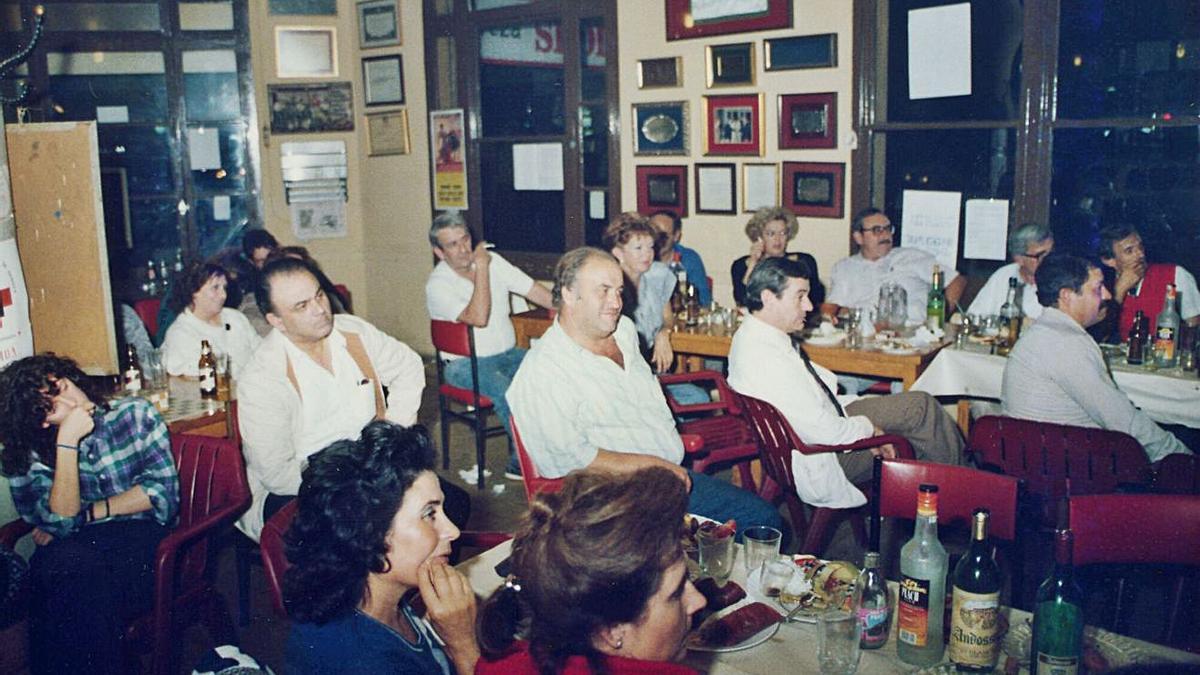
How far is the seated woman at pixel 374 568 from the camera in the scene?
6.02 feet

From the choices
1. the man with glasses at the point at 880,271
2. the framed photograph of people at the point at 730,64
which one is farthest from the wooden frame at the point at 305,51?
the man with glasses at the point at 880,271

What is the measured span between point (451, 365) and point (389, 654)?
327 centimetres

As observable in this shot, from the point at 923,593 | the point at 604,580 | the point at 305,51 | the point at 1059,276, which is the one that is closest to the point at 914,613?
the point at 923,593

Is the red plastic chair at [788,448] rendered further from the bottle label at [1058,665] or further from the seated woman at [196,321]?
the seated woman at [196,321]

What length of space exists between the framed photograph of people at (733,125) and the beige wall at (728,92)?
0.04m

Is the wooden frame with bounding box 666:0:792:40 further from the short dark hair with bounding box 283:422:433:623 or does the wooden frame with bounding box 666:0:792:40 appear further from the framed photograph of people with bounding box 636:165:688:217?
the short dark hair with bounding box 283:422:433:623

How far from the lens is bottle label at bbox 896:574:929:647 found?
5.84 feet

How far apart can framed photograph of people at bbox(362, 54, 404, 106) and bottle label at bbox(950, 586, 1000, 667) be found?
22.0ft

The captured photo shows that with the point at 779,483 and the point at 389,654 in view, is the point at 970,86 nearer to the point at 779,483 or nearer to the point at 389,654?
the point at 779,483

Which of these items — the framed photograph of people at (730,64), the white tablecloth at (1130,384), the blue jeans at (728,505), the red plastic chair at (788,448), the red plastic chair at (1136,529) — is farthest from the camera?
the framed photograph of people at (730,64)

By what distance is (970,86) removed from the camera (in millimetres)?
5426

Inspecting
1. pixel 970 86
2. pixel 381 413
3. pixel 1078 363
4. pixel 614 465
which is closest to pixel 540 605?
pixel 614 465

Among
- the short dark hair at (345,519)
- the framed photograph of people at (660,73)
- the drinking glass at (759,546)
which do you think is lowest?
the drinking glass at (759,546)

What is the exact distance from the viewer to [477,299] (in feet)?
16.3
